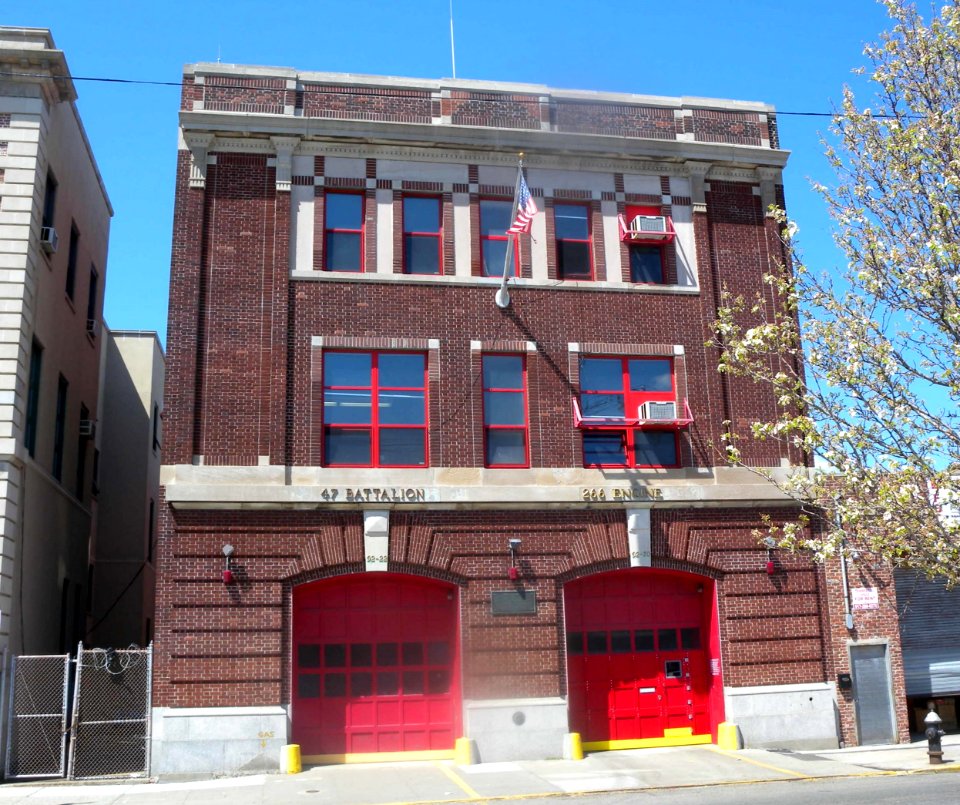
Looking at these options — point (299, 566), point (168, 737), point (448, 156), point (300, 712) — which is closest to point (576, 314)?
point (448, 156)

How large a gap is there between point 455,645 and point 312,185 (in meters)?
9.55

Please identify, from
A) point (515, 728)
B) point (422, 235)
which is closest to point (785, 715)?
point (515, 728)

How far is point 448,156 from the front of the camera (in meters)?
20.8

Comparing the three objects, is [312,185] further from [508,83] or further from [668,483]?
[668,483]

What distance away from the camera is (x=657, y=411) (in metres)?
19.9

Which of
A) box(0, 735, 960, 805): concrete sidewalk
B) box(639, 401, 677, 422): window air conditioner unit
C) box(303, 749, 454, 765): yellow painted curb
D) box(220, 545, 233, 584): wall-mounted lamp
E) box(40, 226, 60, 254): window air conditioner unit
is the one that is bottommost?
box(0, 735, 960, 805): concrete sidewalk

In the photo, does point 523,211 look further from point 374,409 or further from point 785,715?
point 785,715

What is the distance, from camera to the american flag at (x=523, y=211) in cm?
1855

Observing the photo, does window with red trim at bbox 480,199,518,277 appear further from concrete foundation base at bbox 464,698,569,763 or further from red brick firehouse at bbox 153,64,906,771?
concrete foundation base at bbox 464,698,569,763

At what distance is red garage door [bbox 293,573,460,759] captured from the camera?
18.6 metres

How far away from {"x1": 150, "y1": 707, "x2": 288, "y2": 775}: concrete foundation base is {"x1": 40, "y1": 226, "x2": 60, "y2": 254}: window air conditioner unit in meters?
9.53

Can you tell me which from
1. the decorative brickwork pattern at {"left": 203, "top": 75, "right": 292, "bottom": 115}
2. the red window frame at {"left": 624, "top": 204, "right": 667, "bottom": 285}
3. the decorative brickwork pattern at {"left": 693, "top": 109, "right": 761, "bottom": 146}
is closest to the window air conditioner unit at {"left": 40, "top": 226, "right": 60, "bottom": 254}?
the decorative brickwork pattern at {"left": 203, "top": 75, "right": 292, "bottom": 115}

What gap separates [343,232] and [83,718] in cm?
1046

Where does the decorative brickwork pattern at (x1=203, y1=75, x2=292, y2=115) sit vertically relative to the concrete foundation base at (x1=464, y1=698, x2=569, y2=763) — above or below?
above
